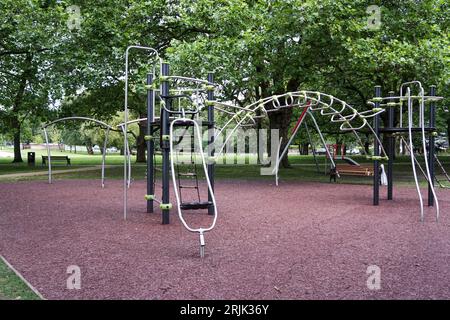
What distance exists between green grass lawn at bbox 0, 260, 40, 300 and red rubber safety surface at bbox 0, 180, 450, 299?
0.40 feet

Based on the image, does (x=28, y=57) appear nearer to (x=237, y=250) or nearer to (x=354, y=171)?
(x=354, y=171)

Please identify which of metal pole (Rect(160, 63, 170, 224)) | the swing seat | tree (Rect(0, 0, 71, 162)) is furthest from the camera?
tree (Rect(0, 0, 71, 162))

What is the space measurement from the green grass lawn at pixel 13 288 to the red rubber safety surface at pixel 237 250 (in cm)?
12

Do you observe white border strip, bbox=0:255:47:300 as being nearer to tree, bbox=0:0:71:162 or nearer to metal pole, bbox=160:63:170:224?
metal pole, bbox=160:63:170:224

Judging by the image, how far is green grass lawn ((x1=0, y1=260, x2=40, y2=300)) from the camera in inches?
161

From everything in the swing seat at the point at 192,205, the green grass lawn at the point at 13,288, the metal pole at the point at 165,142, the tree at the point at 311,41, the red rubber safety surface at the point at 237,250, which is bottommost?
the red rubber safety surface at the point at 237,250

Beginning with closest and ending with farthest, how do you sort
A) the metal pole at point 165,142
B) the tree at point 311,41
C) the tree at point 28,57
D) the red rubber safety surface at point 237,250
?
the red rubber safety surface at point 237,250, the metal pole at point 165,142, the tree at point 311,41, the tree at point 28,57

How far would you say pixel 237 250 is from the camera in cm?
603

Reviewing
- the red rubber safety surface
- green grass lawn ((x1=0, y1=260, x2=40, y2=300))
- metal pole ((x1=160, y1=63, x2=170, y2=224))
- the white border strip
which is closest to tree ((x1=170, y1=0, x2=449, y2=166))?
the red rubber safety surface

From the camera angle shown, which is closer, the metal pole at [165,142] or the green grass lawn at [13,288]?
the green grass lawn at [13,288]

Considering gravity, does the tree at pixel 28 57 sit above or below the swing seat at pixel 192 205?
above

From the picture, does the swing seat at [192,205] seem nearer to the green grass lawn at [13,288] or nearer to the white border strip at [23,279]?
the white border strip at [23,279]

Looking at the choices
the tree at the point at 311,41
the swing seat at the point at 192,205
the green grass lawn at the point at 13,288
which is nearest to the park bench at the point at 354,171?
the tree at the point at 311,41

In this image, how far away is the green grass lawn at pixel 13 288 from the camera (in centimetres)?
409
